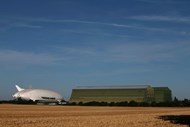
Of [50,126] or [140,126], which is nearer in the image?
[50,126]

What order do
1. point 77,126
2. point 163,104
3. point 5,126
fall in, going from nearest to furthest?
point 5,126 < point 77,126 < point 163,104

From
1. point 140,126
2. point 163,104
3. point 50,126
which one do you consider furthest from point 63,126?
point 163,104

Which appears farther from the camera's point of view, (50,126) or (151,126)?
(151,126)

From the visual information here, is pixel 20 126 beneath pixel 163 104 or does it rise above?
beneath

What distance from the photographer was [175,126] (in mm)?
40188

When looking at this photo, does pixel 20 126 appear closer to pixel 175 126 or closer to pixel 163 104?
pixel 175 126

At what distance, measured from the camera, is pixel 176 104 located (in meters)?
179

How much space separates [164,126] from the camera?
40.7m

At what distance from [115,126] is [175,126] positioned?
6726 millimetres

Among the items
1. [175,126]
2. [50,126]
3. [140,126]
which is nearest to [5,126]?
[50,126]

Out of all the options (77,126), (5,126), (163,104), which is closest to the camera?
(5,126)

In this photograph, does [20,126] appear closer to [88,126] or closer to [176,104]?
[88,126]

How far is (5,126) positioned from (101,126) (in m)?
10.4

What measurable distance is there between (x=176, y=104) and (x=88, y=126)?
14530 centimetres
